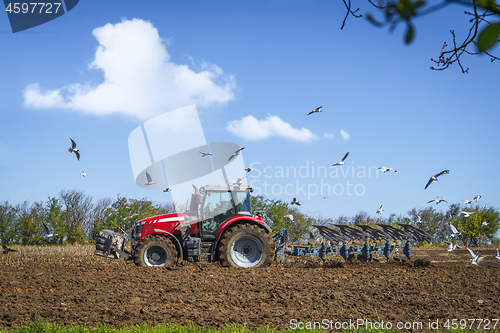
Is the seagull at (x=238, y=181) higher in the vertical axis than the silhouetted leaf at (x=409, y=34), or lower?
higher

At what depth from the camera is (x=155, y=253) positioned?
30.5ft

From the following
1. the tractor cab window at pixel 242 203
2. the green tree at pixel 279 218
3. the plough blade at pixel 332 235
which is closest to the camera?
the tractor cab window at pixel 242 203

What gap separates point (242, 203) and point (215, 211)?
2.78 feet

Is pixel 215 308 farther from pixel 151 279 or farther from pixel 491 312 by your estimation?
pixel 491 312

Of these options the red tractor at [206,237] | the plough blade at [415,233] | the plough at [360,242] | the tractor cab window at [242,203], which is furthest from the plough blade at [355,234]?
the tractor cab window at [242,203]

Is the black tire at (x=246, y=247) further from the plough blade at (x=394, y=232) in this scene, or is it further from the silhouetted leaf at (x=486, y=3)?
the silhouetted leaf at (x=486, y=3)

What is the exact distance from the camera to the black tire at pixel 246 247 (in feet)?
29.9

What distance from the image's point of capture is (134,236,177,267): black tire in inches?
358

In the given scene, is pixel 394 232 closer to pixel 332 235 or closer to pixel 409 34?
pixel 332 235

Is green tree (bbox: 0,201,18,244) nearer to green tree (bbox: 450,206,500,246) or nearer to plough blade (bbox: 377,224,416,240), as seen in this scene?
plough blade (bbox: 377,224,416,240)

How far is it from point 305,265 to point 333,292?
439 cm

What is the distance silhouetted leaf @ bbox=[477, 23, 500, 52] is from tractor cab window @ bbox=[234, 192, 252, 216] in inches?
353

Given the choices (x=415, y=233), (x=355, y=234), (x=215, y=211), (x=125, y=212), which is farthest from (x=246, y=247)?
(x=125, y=212)

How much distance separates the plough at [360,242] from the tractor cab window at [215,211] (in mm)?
1849
